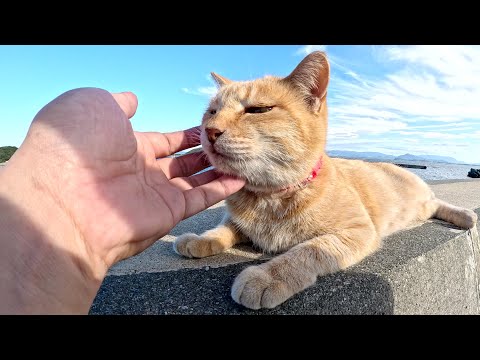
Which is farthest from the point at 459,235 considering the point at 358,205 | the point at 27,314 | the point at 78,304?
the point at 27,314

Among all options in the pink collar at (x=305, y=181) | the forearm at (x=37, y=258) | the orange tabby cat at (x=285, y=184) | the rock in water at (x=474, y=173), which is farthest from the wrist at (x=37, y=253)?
the rock in water at (x=474, y=173)

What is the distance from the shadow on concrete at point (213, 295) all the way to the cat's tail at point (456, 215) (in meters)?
1.71

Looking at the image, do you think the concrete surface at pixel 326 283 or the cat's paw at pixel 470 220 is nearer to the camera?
the concrete surface at pixel 326 283

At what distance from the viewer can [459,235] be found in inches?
103

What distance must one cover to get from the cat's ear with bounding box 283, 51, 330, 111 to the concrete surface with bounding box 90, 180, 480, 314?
1.04 m

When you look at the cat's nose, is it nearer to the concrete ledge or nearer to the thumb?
the thumb

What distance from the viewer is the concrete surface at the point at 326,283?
58.4 inches

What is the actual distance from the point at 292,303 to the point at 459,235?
190cm

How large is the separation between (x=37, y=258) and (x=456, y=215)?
3.29m

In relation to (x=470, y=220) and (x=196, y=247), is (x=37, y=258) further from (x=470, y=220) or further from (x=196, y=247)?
(x=470, y=220)

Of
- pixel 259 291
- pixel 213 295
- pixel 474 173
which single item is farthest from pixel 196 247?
pixel 474 173

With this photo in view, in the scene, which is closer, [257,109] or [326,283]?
[326,283]

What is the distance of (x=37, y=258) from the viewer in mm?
1258

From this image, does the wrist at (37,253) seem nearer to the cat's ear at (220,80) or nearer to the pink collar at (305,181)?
the pink collar at (305,181)
